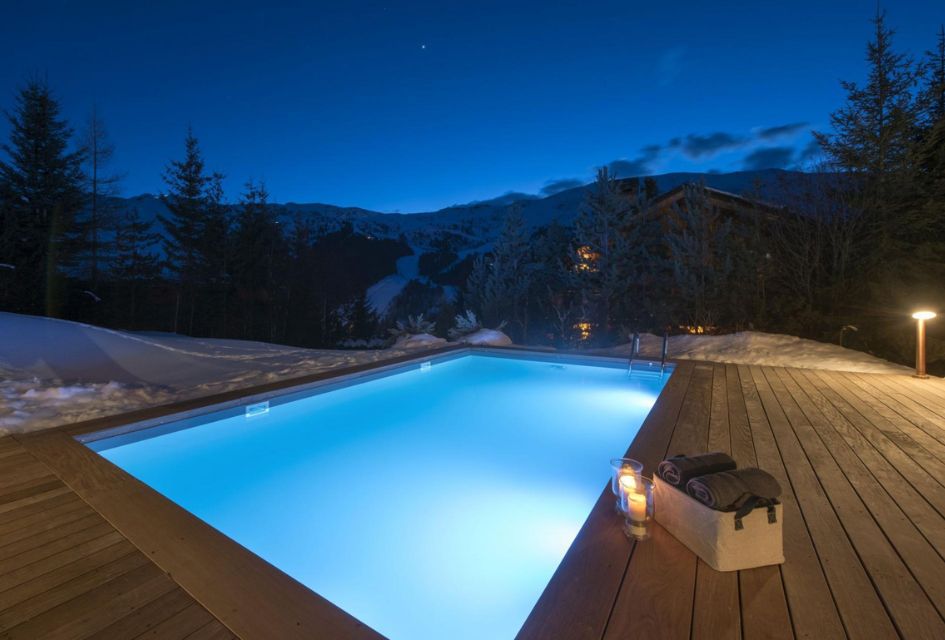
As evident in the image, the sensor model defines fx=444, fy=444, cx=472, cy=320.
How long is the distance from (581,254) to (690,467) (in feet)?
27.6

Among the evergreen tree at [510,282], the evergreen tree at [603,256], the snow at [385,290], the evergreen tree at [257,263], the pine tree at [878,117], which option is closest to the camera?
the pine tree at [878,117]

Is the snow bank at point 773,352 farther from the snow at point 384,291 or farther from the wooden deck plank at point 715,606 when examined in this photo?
the snow at point 384,291

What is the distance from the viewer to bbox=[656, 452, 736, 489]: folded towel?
1.48 m

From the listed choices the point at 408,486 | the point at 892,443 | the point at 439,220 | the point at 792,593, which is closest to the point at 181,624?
the point at 792,593

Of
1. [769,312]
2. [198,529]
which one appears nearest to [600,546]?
[198,529]

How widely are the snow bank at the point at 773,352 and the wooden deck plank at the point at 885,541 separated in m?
3.08

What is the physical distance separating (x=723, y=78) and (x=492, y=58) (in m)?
5.74

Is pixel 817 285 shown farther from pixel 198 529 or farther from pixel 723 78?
pixel 198 529

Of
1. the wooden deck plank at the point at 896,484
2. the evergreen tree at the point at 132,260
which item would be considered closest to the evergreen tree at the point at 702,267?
the wooden deck plank at the point at 896,484

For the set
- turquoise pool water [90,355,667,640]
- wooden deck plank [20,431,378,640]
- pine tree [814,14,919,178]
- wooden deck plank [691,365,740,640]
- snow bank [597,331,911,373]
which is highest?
pine tree [814,14,919,178]

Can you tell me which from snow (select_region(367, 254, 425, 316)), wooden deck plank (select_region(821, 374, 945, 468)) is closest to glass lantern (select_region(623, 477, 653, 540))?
wooden deck plank (select_region(821, 374, 945, 468))

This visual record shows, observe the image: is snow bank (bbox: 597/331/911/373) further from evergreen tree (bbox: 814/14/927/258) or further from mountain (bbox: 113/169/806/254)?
mountain (bbox: 113/169/806/254)

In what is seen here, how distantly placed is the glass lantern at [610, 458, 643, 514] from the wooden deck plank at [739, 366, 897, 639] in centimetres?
47

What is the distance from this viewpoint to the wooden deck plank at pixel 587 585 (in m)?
1.09
